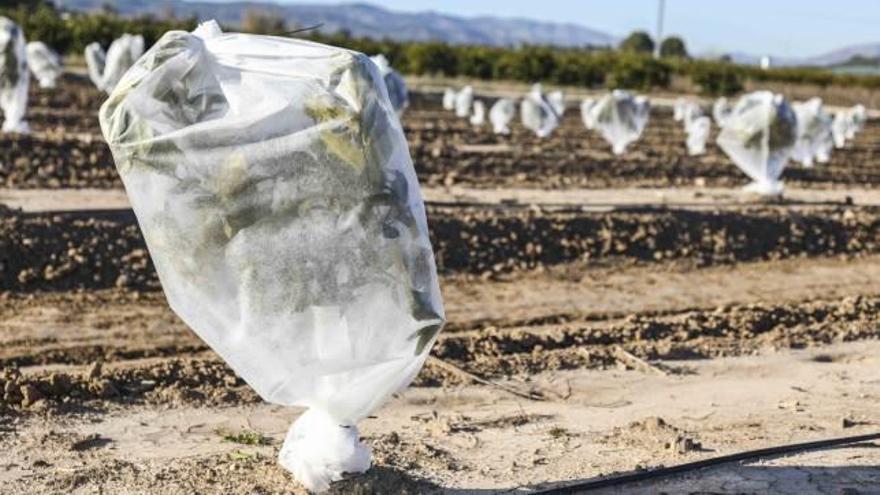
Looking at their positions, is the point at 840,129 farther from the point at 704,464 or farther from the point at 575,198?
the point at 704,464

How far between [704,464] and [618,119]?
646 inches

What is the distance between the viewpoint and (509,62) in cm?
4550

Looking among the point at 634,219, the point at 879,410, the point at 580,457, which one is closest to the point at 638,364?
the point at 879,410

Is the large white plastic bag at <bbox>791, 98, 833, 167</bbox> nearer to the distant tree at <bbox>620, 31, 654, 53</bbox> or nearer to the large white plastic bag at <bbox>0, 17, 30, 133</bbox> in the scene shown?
the large white plastic bag at <bbox>0, 17, 30, 133</bbox>

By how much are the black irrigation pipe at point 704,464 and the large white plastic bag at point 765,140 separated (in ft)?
35.3

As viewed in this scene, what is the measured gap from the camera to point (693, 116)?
28.0m

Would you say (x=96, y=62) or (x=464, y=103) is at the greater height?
(x=96, y=62)

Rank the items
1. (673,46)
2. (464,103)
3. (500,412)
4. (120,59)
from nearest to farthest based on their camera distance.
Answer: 1. (500,412)
2. (120,59)
3. (464,103)
4. (673,46)

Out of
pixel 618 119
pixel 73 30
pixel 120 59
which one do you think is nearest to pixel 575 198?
pixel 618 119

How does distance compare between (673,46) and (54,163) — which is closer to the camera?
(54,163)

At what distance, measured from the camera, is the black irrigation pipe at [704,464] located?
5.15 metres

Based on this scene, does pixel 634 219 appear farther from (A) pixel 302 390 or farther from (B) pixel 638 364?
(A) pixel 302 390

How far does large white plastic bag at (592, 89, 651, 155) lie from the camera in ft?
70.5

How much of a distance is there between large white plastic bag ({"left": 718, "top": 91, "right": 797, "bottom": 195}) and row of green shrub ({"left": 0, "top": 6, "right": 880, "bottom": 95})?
26.2 meters
